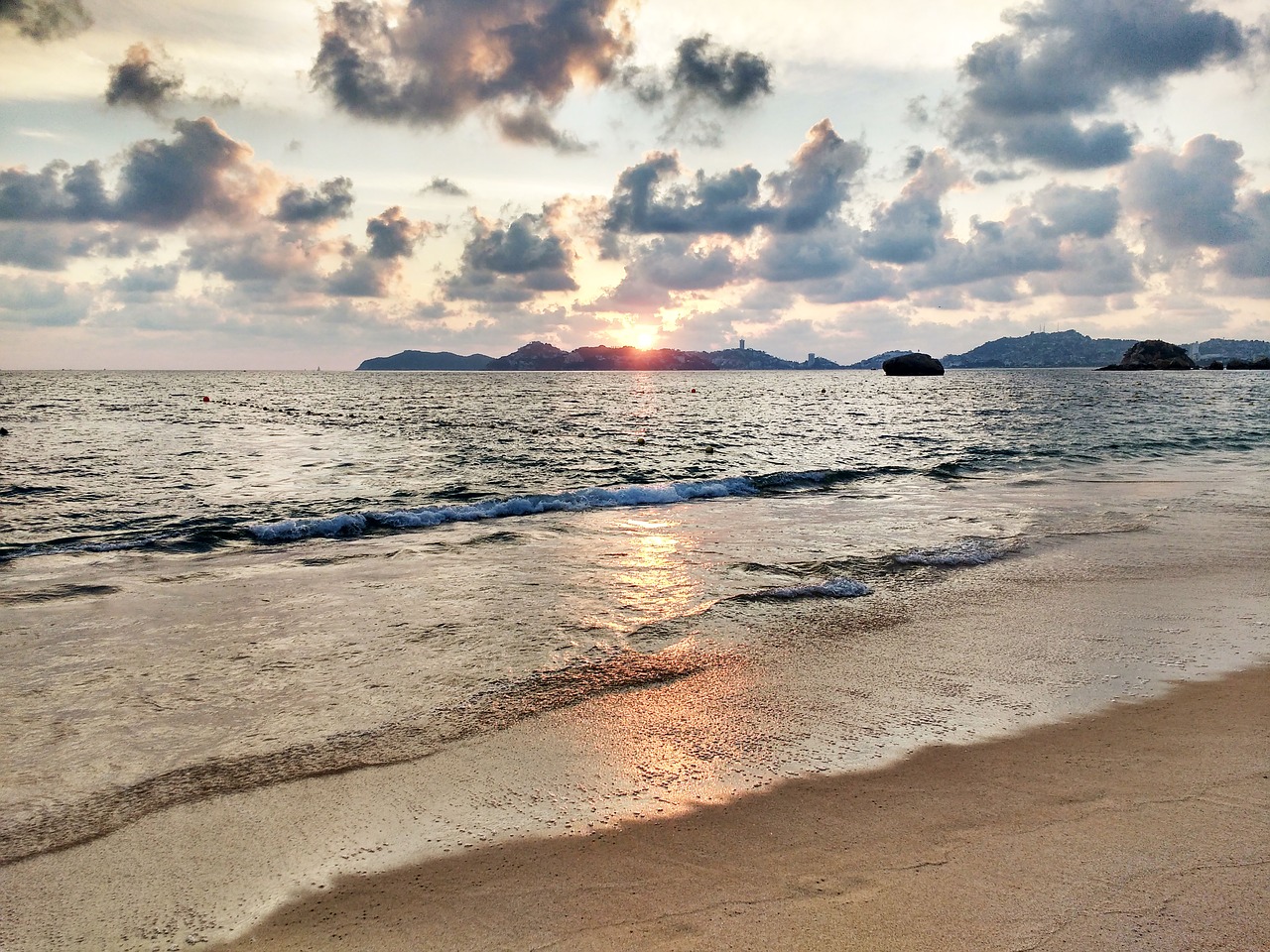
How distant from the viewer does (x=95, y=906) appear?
4109 mm

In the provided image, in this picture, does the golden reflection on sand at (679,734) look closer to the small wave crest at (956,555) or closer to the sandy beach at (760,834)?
the sandy beach at (760,834)

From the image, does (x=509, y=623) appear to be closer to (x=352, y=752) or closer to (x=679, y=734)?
(x=352, y=752)

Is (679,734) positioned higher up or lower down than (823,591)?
lower down

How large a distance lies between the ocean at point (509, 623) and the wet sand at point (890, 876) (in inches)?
18.4

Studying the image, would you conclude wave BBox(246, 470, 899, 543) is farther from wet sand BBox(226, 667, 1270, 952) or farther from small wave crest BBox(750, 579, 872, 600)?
wet sand BBox(226, 667, 1270, 952)

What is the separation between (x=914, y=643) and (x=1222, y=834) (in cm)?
399

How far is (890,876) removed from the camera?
418 centimetres

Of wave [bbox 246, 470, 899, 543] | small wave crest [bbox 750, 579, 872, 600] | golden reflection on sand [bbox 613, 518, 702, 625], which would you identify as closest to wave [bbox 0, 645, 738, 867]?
golden reflection on sand [bbox 613, 518, 702, 625]

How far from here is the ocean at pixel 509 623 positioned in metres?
5.89

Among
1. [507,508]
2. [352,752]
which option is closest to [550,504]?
[507,508]

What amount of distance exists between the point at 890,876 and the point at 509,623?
6.22m

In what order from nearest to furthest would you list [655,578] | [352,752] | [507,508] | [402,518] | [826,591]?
[352,752], [826,591], [655,578], [402,518], [507,508]

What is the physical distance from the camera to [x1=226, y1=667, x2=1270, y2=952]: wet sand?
3725mm

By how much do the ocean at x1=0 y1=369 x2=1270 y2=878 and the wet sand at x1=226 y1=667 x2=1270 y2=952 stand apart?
1.54ft
